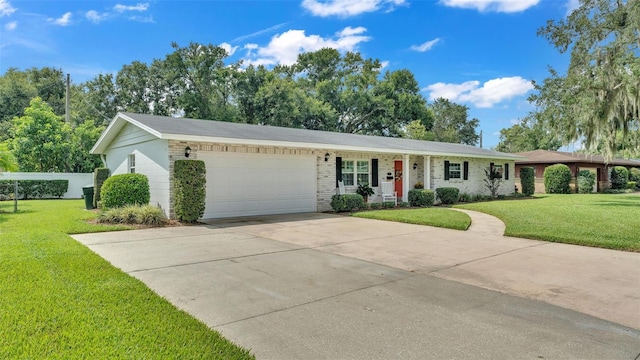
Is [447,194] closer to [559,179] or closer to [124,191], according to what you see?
[124,191]

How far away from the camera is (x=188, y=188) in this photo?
10.1 m

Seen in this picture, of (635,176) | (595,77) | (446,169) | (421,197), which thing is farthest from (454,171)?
(635,176)

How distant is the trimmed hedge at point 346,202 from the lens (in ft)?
43.3

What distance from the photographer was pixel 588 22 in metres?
14.7

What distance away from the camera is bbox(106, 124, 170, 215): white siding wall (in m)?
10.8

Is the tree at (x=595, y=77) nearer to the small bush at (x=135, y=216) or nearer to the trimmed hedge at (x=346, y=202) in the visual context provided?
the trimmed hedge at (x=346, y=202)

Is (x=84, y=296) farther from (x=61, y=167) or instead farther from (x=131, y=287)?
(x=61, y=167)

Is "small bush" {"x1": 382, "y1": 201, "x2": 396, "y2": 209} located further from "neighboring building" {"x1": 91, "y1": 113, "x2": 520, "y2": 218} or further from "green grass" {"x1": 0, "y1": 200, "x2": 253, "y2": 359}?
"green grass" {"x1": 0, "y1": 200, "x2": 253, "y2": 359}

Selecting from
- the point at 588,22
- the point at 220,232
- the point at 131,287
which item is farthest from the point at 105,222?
the point at 588,22

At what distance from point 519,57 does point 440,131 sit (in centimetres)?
3336

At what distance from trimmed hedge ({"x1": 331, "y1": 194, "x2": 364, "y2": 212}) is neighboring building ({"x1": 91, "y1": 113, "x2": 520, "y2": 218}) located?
29.7 inches

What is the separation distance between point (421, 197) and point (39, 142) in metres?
20.9

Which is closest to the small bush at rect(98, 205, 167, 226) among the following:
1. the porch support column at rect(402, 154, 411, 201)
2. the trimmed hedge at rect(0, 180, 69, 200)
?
the porch support column at rect(402, 154, 411, 201)

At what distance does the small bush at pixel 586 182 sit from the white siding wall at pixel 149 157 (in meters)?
27.2
